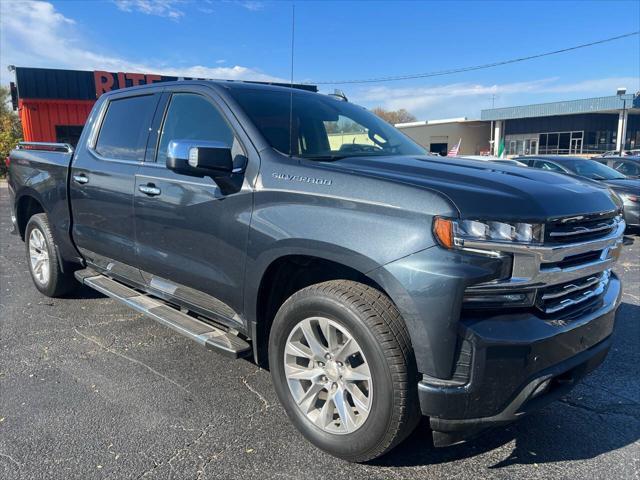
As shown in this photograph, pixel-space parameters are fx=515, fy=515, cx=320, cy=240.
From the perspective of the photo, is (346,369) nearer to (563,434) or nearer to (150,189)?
(563,434)

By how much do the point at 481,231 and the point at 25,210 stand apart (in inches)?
209

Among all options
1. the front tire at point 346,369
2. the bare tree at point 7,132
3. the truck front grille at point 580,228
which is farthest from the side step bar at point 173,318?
the bare tree at point 7,132

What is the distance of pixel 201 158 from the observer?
287 centimetres

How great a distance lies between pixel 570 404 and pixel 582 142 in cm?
5284

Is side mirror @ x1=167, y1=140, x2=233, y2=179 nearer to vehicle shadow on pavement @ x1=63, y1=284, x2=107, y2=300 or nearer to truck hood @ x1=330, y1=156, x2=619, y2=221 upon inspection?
truck hood @ x1=330, y1=156, x2=619, y2=221

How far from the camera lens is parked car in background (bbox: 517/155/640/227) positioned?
30.9 ft

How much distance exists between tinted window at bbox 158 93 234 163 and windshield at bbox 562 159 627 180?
9434mm

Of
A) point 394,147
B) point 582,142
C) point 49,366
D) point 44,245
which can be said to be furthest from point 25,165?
point 582,142

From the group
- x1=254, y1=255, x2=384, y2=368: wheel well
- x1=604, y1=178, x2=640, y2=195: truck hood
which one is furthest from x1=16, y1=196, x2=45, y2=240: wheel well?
x1=604, y1=178, x2=640, y2=195: truck hood

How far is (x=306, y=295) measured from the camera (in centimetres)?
267

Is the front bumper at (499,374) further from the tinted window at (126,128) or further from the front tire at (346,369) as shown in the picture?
the tinted window at (126,128)

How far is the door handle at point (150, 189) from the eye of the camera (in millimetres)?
3570

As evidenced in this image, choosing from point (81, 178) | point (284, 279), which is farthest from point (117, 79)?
point (284, 279)

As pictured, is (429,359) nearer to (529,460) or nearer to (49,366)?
(529,460)
